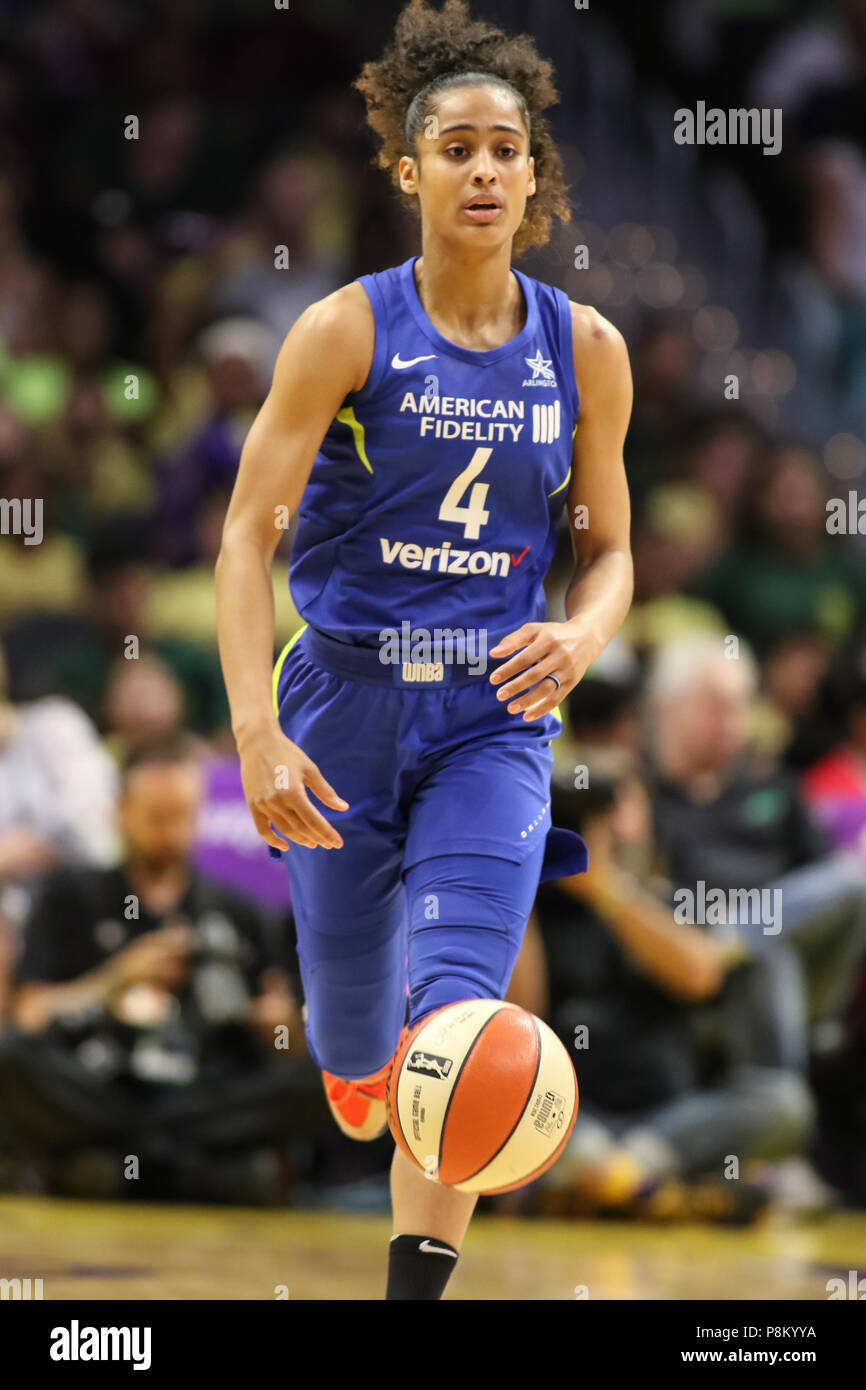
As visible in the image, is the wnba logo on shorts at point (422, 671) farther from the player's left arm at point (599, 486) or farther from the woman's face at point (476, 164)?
the woman's face at point (476, 164)

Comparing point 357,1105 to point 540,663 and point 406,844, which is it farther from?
point 540,663

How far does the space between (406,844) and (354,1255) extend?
1.83m

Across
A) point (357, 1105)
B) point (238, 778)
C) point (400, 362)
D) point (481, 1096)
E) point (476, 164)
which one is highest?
point (476, 164)

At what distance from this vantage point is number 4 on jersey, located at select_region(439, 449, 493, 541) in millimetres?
3201

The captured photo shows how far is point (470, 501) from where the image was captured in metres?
3.22

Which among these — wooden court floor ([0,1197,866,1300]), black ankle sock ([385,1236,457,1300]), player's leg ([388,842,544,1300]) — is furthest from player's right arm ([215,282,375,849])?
wooden court floor ([0,1197,866,1300])

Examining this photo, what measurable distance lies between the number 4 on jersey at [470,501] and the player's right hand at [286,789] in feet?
1.61

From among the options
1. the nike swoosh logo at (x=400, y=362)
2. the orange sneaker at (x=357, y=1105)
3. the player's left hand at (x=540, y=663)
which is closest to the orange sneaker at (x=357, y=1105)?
the orange sneaker at (x=357, y=1105)

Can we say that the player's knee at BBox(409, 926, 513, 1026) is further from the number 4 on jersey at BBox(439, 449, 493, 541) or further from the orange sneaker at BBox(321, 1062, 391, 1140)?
the orange sneaker at BBox(321, 1062, 391, 1140)

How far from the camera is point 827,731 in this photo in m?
6.58

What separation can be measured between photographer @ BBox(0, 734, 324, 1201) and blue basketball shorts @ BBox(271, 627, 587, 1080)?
2.00 m

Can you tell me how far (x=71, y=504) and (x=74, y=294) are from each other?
120 cm

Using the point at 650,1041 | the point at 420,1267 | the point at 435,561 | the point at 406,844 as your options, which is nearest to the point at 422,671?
the point at 435,561

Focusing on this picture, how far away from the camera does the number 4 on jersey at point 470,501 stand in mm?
3201
